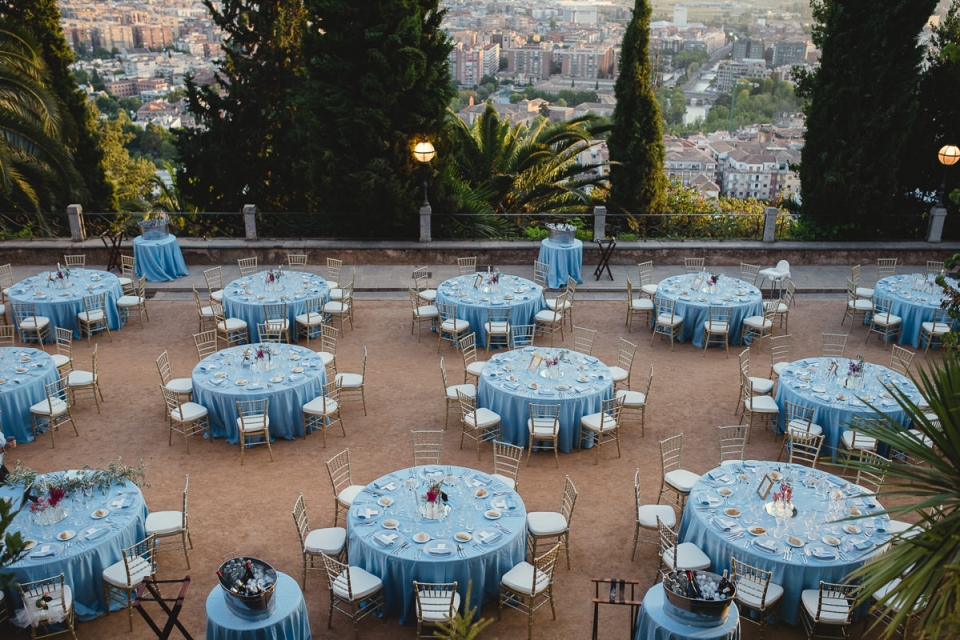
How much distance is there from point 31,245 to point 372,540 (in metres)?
14.0

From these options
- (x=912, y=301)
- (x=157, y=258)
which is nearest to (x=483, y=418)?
(x=912, y=301)

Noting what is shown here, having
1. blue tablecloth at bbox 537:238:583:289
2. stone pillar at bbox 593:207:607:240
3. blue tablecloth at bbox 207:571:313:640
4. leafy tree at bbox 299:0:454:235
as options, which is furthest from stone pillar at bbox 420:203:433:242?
blue tablecloth at bbox 207:571:313:640

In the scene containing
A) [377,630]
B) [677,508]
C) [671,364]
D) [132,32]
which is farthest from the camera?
[132,32]

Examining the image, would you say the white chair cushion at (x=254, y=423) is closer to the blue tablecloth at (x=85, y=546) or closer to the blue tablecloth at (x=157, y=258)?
the blue tablecloth at (x=85, y=546)

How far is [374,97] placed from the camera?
17078 millimetres

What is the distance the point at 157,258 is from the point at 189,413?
24.1 ft

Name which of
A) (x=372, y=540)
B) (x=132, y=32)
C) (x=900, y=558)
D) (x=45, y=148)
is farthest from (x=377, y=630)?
(x=132, y=32)

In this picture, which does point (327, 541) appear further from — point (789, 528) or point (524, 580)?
point (789, 528)

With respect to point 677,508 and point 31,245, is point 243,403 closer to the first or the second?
point 677,508

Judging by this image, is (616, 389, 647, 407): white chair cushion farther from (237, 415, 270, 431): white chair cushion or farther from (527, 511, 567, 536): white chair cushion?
(237, 415, 270, 431): white chair cushion

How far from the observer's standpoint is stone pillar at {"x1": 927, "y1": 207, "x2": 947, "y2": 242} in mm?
18297

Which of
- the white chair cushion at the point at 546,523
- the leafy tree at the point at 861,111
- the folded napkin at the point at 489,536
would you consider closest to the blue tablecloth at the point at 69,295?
the white chair cushion at the point at 546,523

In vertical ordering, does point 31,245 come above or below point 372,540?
above

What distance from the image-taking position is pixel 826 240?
19.0 m
